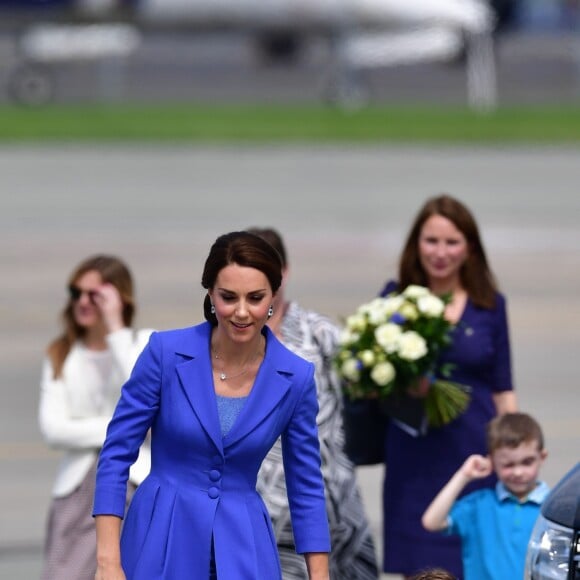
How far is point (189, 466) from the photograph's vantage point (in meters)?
4.30

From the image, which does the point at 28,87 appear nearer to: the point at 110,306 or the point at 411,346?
the point at 110,306

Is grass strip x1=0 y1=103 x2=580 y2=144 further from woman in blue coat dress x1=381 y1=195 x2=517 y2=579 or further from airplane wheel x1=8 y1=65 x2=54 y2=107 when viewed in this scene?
woman in blue coat dress x1=381 y1=195 x2=517 y2=579

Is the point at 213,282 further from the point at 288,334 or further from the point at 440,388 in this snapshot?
the point at 440,388

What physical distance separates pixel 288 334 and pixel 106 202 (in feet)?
52.6

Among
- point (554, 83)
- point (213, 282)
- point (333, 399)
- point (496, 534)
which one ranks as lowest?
point (496, 534)

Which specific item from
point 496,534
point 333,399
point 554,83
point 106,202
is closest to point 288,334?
point 333,399

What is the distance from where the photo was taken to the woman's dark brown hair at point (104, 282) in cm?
619

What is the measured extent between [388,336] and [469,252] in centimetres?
54

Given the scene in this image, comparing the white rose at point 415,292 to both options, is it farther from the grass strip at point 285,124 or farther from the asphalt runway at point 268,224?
the grass strip at point 285,124

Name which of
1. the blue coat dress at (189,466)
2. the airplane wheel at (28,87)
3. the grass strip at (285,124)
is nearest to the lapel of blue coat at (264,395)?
the blue coat dress at (189,466)

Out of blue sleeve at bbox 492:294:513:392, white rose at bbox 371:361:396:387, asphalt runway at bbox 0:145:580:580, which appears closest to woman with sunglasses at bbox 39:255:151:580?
white rose at bbox 371:361:396:387

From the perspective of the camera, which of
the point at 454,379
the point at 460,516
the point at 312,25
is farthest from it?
the point at 312,25

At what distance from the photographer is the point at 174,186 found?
23.4 m

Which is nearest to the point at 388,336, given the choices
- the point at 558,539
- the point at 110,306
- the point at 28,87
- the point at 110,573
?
the point at 110,306
